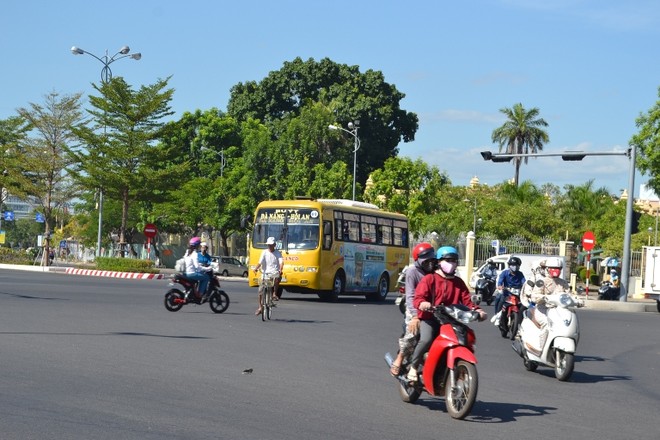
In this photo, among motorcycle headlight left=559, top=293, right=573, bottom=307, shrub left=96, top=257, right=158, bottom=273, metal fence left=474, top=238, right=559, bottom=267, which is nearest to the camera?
motorcycle headlight left=559, top=293, right=573, bottom=307

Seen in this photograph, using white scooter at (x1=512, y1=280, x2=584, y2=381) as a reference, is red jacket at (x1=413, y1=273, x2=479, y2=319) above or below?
above

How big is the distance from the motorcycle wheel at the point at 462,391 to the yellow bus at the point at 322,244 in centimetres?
2255

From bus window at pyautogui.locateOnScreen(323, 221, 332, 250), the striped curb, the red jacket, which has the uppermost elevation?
bus window at pyautogui.locateOnScreen(323, 221, 332, 250)

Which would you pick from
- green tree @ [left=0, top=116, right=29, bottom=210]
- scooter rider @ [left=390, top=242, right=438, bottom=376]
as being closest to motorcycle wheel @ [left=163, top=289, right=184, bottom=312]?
scooter rider @ [left=390, top=242, right=438, bottom=376]

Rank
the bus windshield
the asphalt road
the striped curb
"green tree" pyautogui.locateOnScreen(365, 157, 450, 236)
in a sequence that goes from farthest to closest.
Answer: "green tree" pyautogui.locateOnScreen(365, 157, 450, 236) < the striped curb < the bus windshield < the asphalt road

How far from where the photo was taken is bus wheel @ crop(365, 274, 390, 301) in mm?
36531

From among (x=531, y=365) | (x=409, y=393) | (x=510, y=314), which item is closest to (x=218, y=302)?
(x=510, y=314)

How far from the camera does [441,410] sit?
396 inches

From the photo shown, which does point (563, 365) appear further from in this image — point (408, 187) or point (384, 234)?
point (408, 187)

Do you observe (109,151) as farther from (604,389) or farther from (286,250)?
(604,389)

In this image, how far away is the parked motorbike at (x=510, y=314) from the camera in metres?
19.8

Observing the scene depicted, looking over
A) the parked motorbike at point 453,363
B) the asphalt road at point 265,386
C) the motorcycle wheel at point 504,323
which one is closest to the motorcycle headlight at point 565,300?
the asphalt road at point 265,386

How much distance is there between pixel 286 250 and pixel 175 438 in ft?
81.2

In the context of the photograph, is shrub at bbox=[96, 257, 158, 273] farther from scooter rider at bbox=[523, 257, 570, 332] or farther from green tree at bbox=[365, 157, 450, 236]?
scooter rider at bbox=[523, 257, 570, 332]
